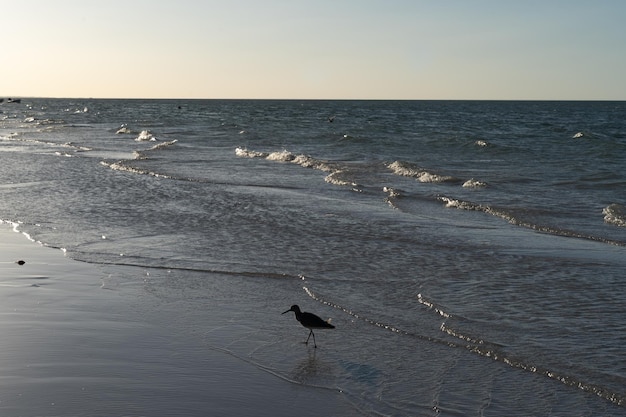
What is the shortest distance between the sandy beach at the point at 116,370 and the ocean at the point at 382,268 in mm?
279

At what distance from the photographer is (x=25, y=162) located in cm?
3006

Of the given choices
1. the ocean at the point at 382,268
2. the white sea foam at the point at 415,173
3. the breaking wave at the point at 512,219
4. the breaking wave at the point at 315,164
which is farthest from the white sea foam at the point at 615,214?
the breaking wave at the point at 315,164

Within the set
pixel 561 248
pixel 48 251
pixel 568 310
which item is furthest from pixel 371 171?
pixel 568 310

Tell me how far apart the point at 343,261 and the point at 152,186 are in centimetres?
1172

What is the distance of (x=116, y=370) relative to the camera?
296 inches

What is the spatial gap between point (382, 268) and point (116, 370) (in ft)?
18.5

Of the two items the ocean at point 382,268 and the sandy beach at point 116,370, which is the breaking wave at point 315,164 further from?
the sandy beach at point 116,370

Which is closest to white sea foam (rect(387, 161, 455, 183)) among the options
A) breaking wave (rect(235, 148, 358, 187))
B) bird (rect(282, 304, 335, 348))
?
breaking wave (rect(235, 148, 358, 187))

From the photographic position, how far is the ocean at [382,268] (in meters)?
7.73

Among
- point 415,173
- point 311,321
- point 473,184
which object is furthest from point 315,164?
point 311,321

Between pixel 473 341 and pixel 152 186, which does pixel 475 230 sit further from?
pixel 152 186

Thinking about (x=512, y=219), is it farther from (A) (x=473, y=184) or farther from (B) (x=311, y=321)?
(B) (x=311, y=321)

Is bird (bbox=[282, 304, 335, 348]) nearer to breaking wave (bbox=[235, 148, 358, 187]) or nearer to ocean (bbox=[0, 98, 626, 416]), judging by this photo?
ocean (bbox=[0, 98, 626, 416])

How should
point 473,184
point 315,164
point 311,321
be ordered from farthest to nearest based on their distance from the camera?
point 315,164, point 473,184, point 311,321
